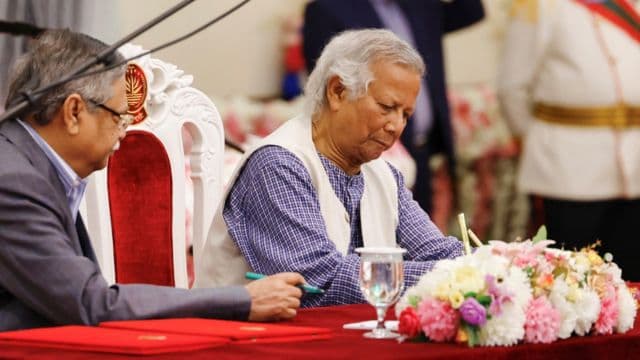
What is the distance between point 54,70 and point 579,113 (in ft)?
11.0

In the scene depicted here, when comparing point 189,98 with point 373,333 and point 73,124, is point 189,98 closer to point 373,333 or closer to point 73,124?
point 73,124

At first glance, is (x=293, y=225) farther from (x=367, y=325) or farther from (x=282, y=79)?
(x=282, y=79)

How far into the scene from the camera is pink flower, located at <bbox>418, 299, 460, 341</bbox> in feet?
8.25

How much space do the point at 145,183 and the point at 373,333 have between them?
1.09 m

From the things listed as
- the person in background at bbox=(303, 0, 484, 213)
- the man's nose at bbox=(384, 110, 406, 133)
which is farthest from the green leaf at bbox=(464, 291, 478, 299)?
the person in background at bbox=(303, 0, 484, 213)

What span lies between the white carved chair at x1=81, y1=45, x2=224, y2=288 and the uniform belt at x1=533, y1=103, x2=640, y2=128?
2457mm

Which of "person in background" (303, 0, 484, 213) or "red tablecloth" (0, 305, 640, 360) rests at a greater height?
"person in background" (303, 0, 484, 213)

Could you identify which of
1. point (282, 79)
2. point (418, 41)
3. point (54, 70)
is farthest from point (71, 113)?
point (282, 79)

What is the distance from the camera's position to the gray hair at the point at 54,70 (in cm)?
276

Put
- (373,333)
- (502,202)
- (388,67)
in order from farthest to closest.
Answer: (502,202) → (388,67) → (373,333)

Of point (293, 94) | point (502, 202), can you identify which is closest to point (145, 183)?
point (293, 94)

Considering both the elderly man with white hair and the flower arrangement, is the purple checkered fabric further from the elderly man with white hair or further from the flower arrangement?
the flower arrangement

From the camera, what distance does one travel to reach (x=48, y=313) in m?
2.69

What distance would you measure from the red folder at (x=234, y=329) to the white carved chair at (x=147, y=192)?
0.86 metres
